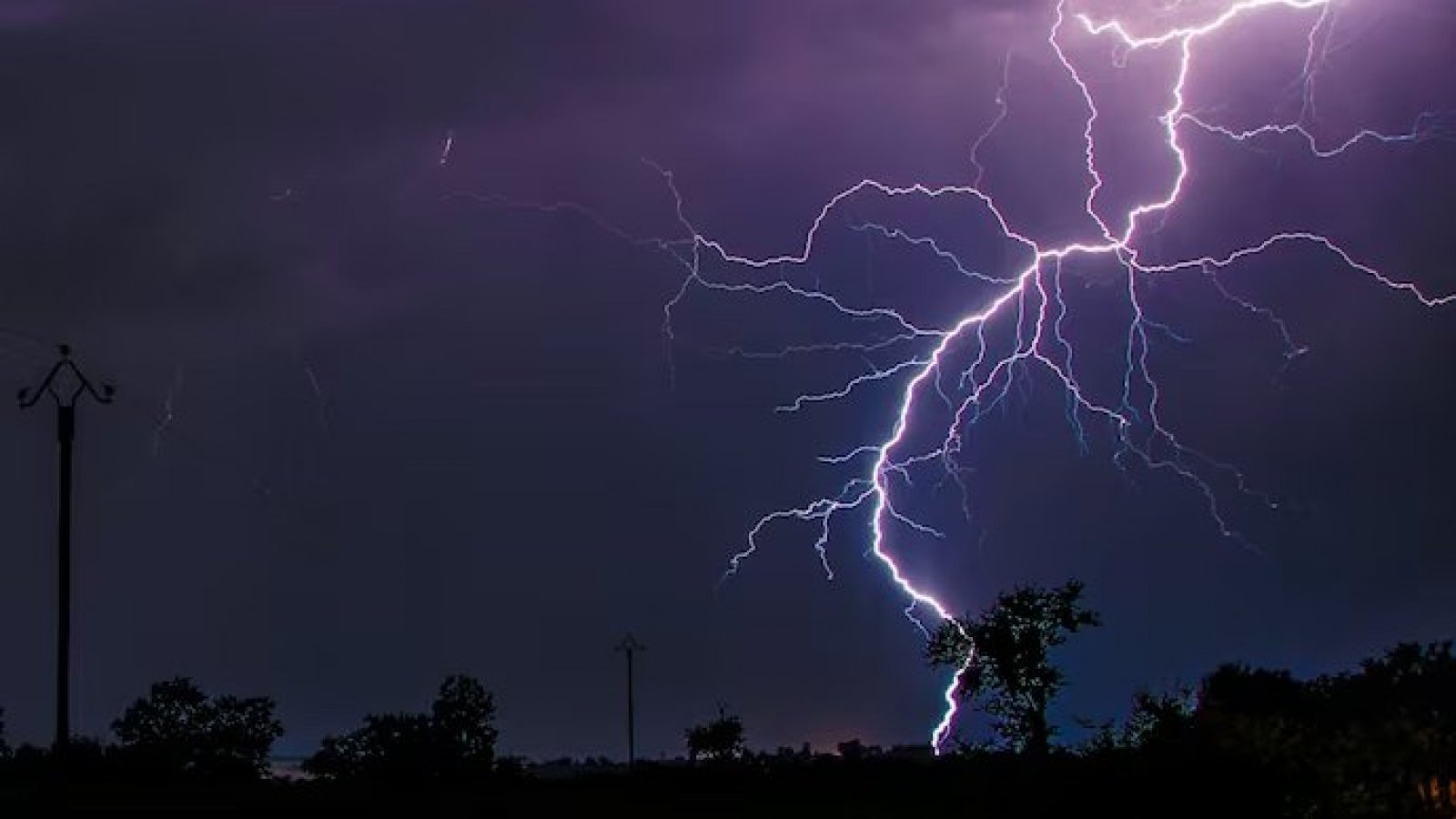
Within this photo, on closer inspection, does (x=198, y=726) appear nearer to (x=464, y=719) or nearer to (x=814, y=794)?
(x=464, y=719)

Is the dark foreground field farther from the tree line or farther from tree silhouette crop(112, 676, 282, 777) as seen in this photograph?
tree silhouette crop(112, 676, 282, 777)

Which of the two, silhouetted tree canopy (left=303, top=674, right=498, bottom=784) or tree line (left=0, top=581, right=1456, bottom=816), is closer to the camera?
tree line (left=0, top=581, right=1456, bottom=816)

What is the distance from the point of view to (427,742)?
2227 inches

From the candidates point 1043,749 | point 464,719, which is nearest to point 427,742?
point 464,719

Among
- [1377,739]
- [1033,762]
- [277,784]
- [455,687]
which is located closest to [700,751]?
[455,687]

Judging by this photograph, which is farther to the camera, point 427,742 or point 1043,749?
point 427,742

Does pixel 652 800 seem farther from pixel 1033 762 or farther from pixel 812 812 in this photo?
pixel 1033 762

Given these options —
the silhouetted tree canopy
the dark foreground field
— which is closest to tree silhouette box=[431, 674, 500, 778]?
the silhouetted tree canopy

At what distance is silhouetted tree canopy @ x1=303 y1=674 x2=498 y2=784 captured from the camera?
50906 mm

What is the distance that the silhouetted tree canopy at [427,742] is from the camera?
50.9 meters

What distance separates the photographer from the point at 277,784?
101ft

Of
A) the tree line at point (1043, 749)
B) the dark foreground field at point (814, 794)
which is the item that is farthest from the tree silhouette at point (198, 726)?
the dark foreground field at point (814, 794)

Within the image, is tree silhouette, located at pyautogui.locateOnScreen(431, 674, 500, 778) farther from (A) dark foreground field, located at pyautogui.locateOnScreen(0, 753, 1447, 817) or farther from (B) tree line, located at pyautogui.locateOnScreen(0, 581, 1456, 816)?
(A) dark foreground field, located at pyautogui.locateOnScreen(0, 753, 1447, 817)

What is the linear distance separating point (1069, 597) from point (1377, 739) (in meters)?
26.1
